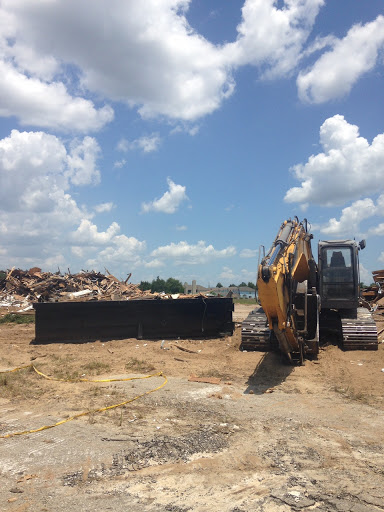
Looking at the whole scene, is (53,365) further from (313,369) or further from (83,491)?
(83,491)

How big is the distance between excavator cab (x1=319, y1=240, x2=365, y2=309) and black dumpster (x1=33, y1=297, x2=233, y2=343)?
3.21 m

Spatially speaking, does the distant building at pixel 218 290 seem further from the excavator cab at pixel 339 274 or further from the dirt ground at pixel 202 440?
the dirt ground at pixel 202 440

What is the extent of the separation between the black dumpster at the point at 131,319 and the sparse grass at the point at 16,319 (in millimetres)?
5424

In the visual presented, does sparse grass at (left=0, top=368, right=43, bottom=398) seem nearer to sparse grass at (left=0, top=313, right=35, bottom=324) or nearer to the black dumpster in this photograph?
the black dumpster

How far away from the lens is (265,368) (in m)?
9.40

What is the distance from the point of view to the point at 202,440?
5.19 metres

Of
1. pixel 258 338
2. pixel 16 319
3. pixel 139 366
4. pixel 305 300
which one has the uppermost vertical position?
pixel 305 300

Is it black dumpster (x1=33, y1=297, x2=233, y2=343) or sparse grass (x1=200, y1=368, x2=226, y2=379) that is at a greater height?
black dumpster (x1=33, y1=297, x2=233, y2=343)

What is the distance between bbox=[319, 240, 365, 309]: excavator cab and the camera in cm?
1141

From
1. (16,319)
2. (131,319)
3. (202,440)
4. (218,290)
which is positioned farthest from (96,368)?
(16,319)

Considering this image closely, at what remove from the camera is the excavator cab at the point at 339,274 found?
1141cm

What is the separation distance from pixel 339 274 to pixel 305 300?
2.65 metres

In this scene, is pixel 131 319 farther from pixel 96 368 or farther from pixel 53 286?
pixel 53 286

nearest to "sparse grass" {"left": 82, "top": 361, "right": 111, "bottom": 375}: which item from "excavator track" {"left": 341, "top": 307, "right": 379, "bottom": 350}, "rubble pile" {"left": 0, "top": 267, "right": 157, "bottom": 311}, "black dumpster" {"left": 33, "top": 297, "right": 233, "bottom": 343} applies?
"black dumpster" {"left": 33, "top": 297, "right": 233, "bottom": 343}
